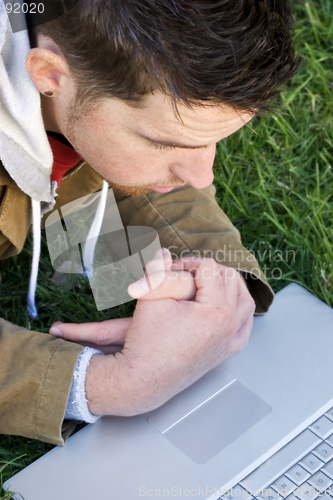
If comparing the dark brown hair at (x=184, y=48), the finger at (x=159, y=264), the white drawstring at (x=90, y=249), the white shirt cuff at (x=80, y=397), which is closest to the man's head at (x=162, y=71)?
the dark brown hair at (x=184, y=48)

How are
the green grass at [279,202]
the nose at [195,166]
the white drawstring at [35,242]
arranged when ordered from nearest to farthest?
1. the nose at [195,166]
2. the white drawstring at [35,242]
3. the green grass at [279,202]

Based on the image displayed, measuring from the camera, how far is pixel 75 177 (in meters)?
1.45

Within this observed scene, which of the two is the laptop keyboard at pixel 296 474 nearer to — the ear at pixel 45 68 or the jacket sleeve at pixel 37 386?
the jacket sleeve at pixel 37 386

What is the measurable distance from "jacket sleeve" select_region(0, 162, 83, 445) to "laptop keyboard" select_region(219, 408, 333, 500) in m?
0.34

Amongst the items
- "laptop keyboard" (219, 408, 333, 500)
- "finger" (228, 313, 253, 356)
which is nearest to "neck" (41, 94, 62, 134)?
"finger" (228, 313, 253, 356)

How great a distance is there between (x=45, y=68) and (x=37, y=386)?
1.91 feet

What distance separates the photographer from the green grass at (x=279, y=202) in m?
1.39

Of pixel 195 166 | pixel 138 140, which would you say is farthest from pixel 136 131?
pixel 195 166

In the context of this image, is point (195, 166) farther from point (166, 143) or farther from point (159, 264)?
point (159, 264)

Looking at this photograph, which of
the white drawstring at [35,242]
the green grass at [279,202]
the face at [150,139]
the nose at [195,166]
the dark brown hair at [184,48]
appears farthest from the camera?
the green grass at [279,202]

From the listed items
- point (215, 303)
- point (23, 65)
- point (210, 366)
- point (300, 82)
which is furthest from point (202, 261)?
point (300, 82)

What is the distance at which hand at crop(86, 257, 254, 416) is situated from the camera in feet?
3.41

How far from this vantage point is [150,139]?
1060 mm

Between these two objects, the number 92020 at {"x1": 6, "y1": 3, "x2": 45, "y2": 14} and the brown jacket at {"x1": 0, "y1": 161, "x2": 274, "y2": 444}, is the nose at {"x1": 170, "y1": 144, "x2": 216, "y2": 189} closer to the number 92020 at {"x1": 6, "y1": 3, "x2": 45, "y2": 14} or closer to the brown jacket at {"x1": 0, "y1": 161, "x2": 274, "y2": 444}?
the brown jacket at {"x1": 0, "y1": 161, "x2": 274, "y2": 444}
